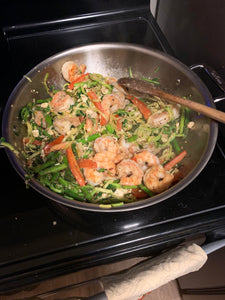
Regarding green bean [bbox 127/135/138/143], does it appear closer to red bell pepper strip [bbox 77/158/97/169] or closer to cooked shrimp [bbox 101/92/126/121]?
cooked shrimp [bbox 101/92/126/121]

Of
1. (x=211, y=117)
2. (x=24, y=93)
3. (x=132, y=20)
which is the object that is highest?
(x=132, y=20)

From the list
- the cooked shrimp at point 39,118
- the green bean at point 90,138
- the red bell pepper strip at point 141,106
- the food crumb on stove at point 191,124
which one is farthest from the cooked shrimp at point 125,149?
the cooked shrimp at point 39,118

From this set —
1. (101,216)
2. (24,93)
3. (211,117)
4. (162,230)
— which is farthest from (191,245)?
(24,93)

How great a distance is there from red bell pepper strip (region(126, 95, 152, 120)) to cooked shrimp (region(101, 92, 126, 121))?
0.32 ft

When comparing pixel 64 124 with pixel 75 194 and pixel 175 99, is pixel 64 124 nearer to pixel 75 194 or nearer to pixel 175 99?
pixel 75 194

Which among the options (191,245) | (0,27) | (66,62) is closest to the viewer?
(191,245)

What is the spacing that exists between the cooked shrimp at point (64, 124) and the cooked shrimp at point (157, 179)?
0.63 m

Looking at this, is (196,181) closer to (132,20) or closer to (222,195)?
(222,195)

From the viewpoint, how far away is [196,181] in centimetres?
149

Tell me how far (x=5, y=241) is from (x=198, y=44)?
1952mm

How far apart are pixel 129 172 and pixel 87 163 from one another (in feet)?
0.87

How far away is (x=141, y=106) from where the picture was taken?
1.79m

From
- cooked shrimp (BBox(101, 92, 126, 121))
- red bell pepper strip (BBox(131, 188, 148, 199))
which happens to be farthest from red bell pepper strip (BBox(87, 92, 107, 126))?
red bell pepper strip (BBox(131, 188, 148, 199))

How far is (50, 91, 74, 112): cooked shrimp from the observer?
1.70m
